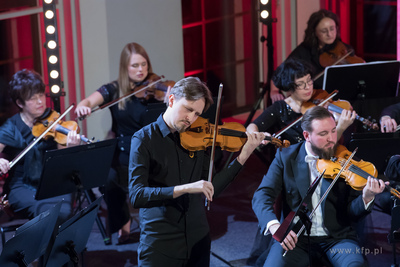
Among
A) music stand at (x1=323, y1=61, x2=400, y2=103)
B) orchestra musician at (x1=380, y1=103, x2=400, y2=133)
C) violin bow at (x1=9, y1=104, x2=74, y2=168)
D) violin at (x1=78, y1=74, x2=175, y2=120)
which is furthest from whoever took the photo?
violin at (x1=78, y1=74, x2=175, y2=120)

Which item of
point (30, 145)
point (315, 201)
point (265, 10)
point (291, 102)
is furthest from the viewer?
point (265, 10)

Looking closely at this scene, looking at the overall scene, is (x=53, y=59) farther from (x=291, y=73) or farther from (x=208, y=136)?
(x=208, y=136)

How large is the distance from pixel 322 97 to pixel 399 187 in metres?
0.89

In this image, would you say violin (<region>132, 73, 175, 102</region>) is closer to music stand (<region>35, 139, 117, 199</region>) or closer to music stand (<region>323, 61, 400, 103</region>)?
music stand (<region>35, 139, 117, 199</region>)

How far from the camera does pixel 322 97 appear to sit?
4.19m

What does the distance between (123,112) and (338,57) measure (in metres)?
1.69

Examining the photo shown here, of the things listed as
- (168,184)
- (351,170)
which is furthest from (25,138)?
(351,170)

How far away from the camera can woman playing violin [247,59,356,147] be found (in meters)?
4.14

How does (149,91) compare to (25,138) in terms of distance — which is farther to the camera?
(149,91)

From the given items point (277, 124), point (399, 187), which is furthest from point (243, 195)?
point (399, 187)

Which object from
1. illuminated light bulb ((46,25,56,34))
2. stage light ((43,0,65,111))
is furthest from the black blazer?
illuminated light bulb ((46,25,56,34))

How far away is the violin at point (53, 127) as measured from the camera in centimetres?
407

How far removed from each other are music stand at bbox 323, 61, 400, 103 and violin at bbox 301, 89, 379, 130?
0.20m

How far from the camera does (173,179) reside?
2.85 metres
